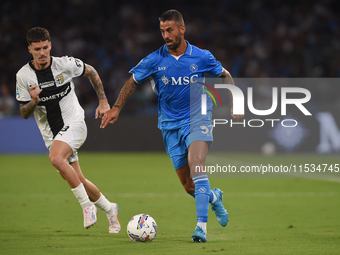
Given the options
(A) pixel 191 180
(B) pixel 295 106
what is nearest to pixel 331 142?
(B) pixel 295 106

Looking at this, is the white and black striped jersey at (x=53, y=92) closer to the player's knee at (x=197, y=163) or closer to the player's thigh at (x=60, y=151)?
the player's thigh at (x=60, y=151)

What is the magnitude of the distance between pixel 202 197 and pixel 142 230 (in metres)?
0.72

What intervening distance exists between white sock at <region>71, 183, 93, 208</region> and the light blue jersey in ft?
3.83

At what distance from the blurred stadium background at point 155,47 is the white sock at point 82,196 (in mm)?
10780

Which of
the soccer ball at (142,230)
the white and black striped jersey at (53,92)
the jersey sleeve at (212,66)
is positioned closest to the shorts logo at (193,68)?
the jersey sleeve at (212,66)

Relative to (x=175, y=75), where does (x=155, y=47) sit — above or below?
above

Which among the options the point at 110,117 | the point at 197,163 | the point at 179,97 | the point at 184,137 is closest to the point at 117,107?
the point at 110,117

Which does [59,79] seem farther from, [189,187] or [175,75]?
[189,187]

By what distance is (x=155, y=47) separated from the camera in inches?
814

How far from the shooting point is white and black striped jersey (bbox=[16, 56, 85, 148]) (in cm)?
607

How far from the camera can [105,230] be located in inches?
248

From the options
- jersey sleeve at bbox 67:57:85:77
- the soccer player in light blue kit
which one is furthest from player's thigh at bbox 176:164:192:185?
jersey sleeve at bbox 67:57:85:77

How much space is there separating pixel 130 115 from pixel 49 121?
11.6 m

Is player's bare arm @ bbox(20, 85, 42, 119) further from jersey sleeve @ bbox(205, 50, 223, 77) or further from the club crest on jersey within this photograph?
jersey sleeve @ bbox(205, 50, 223, 77)
